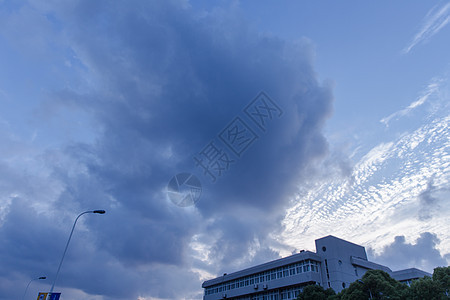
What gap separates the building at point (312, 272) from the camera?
4925 cm

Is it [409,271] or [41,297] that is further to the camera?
[409,271]

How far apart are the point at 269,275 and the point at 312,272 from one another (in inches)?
447

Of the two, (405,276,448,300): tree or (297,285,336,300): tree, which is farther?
(297,285,336,300): tree

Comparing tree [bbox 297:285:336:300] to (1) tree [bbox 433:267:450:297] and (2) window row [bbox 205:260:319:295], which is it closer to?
(2) window row [bbox 205:260:319:295]

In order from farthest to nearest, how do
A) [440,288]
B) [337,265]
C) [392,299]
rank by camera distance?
[337,265], [392,299], [440,288]

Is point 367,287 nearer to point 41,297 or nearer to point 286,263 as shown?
point 286,263

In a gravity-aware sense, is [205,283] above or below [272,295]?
above

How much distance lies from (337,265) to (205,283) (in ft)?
133

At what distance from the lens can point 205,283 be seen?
76562 mm

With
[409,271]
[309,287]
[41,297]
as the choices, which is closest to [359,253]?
[409,271]

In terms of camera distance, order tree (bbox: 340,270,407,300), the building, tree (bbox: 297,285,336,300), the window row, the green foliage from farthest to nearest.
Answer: the window row < the building < tree (bbox: 297,285,336,300) < tree (bbox: 340,270,407,300) < the green foliage

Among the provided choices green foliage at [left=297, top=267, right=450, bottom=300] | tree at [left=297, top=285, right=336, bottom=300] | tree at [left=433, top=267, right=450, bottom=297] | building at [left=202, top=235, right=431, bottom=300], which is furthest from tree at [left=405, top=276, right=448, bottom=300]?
building at [left=202, top=235, right=431, bottom=300]

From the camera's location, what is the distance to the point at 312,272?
48.3m

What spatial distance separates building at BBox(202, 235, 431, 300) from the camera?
4925 centimetres
